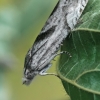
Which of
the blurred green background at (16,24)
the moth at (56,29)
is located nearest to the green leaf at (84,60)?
the moth at (56,29)

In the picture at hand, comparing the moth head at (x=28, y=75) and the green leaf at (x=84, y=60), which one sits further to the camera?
the moth head at (x=28, y=75)

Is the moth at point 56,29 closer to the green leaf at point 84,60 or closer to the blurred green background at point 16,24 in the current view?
the green leaf at point 84,60

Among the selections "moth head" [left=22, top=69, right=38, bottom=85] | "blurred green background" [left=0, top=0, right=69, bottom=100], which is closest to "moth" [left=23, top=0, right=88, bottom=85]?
"moth head" [left=22, top=69, right=38, bottom=85]

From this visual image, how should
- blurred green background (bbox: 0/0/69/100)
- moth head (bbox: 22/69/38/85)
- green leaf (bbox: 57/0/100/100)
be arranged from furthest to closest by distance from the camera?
blurred green background (bbox: 0/0/69/100), moth head (bbox: 22/69/38/85), green leaf (bbox: 57/0/100/100)

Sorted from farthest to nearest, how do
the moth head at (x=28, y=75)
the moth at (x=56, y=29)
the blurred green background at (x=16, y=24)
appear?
the blurred green background at (x=16, y=24) → the moth head at (x=28, y=75) → the moth at (x=56, y=29)

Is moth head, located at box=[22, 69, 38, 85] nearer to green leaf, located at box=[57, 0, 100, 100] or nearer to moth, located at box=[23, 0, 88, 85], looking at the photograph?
moth, located at box=[23, 0, 88, 85]

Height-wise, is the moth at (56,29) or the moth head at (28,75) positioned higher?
the moth at (56,29)

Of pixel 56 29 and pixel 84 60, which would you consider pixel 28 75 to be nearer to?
pixel 56 29
